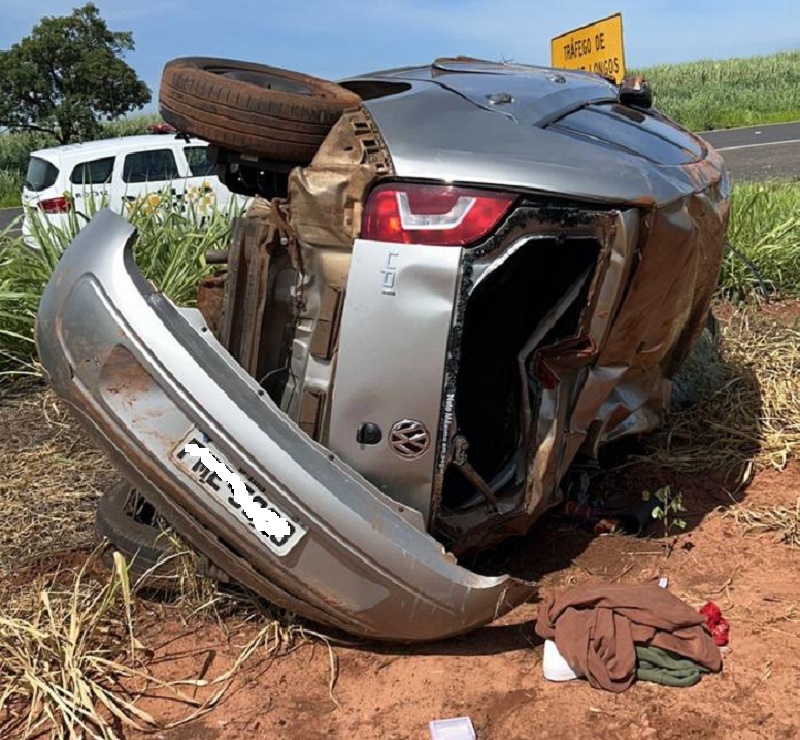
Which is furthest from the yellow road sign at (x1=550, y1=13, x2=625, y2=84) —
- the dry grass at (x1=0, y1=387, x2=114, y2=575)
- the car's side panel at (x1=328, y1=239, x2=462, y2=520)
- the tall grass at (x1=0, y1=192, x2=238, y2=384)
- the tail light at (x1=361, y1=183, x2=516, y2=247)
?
the car's side panel at (x1=328, y1=239, x2=462, y2=520)

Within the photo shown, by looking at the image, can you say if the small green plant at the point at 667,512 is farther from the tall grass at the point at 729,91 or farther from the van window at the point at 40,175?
the tall grass at the point at 729,91

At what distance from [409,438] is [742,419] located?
2.30 metres

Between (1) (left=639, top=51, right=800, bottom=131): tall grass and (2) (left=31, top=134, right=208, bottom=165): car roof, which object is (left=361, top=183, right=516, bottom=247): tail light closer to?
(2) (left=31, top=134, right=208, bottom=165): car roof

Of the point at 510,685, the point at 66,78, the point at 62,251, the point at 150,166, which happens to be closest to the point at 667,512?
the point at 510,685

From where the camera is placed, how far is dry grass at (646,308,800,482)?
12.4ft

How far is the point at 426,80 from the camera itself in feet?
9.50

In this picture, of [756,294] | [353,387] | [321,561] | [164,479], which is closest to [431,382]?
[353,387]

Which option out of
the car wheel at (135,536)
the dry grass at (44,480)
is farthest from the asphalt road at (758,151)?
the car wheel at (135,536)

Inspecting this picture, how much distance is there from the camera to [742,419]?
408 cm

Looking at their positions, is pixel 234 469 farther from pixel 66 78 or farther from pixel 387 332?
pixel 66 78

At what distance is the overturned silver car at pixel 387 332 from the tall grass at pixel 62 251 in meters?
2.53

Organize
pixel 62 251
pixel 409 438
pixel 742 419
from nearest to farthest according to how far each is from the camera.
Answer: pixel 409 438 → pixel 742 419 → pixel 62 251

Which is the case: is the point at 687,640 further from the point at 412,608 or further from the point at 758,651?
the point at 412,608

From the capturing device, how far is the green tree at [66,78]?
20828mm
